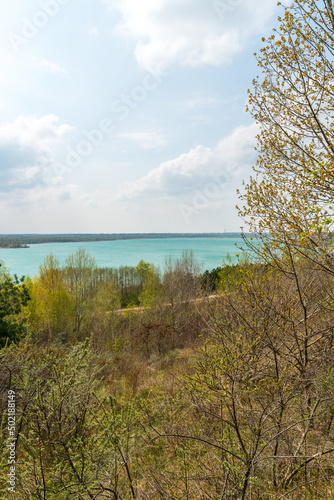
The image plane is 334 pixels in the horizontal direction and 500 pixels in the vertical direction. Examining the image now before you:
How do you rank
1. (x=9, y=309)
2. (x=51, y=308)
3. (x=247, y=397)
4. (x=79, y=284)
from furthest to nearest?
1. (x=79, y=284)
2. (x=51, y=308)
3. (x=9, y=309)
4. (x=247, y=397)

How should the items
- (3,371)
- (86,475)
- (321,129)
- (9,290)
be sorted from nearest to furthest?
1. (86,475)
2. (321,129)
3. (3,371)
4. (9,290)

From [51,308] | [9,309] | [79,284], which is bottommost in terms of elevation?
[51,308]

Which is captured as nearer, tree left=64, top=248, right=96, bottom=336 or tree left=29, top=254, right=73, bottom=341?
tree left=29, top=254, right=73, bottom=341

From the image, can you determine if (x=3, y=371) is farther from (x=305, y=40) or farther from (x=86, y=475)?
(x=305, y=40)

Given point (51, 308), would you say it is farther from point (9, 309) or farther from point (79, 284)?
point (9, 309)

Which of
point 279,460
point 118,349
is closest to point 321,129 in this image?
point 279,460

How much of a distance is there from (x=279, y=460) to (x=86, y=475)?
9.11ft

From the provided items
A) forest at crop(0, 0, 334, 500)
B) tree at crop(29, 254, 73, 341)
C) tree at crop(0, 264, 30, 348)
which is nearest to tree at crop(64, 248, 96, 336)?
tree at crop(29, 254, 73, 341)

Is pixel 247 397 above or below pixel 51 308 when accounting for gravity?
above

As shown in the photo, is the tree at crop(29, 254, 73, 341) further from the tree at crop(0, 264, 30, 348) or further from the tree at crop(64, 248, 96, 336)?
the tree at crop(0, 264, 30, 348)

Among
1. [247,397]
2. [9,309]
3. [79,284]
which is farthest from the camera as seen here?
[79,284]

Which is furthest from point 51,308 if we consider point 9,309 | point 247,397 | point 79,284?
point 247,397

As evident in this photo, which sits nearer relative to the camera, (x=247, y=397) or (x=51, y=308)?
(x=247, y=397)

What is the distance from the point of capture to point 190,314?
31391mm
